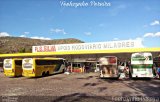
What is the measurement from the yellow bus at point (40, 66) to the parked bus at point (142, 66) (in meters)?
11.4

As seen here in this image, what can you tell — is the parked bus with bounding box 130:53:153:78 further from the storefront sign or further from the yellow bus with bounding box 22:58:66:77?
the storefront sign

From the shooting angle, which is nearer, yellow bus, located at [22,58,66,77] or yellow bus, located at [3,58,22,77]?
yellow bus, located at [22,58,66,77]

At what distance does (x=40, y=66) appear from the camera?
2547cm

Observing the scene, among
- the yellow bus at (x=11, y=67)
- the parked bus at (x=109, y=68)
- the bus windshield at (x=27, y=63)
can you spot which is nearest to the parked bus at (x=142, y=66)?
the parked bus at (x=109, y=68)

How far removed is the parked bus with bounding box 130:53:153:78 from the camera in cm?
2098

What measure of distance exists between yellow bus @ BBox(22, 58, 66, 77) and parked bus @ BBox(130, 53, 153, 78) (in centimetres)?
1137

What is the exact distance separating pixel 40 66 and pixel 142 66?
1242 centimetres

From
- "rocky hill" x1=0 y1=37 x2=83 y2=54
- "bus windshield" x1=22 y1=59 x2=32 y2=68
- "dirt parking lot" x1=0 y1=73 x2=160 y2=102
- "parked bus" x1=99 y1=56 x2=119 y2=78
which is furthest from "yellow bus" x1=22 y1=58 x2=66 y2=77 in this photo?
"rocky hill" x1=0 y1=37 x2=83 y2=54

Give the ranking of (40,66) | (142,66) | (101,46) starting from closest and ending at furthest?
1. (142,66)
2. (40,66)
3. (101,46)

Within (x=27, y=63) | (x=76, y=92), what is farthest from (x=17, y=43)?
Answer: (x=76, y=92)

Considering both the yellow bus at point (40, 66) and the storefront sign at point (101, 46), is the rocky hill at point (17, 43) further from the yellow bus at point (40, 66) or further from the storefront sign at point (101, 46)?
the yellow bus at point (40, 66)

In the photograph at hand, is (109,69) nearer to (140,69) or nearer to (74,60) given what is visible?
(140,69)

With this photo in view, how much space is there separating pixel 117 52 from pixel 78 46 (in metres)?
11.2

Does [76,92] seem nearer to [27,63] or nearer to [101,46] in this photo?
[27,63]
